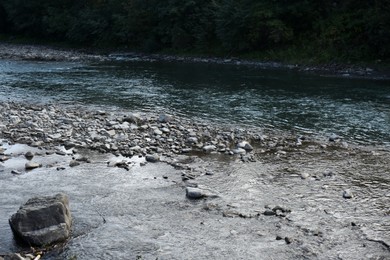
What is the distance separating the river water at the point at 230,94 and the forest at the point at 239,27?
4328 millimetres

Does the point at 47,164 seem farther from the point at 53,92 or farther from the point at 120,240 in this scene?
the point at 53,92

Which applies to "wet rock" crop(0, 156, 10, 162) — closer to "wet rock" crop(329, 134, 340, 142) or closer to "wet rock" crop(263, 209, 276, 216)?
"wet rock" crop(263, 209, 276, 216)

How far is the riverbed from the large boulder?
17cm

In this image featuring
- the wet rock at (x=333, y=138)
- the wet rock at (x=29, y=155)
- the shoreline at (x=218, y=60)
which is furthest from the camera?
the shoreline at (x=218, y=60)

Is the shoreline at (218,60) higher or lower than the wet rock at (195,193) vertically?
higher

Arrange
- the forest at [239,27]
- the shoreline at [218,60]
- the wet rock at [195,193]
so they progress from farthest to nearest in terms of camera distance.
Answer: the forest at [239,27], the shoreline at [218,60], the wet rock at [195,193]

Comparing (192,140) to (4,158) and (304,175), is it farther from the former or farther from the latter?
(4,158)

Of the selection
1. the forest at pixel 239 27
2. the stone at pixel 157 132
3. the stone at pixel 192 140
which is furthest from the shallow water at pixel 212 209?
the forest at pixel 239 27

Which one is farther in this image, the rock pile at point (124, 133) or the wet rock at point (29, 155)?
the rock pile at point (124, 133)

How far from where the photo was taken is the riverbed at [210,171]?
635 centimetres

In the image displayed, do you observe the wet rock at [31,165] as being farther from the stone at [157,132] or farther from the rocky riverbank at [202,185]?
the stone at [157,132]

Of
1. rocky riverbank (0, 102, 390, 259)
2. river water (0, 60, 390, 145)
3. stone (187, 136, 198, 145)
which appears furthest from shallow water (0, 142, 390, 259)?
river water (0, 60, 390, 145)

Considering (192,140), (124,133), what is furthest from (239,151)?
(124,133)

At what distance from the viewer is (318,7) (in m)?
30.3
